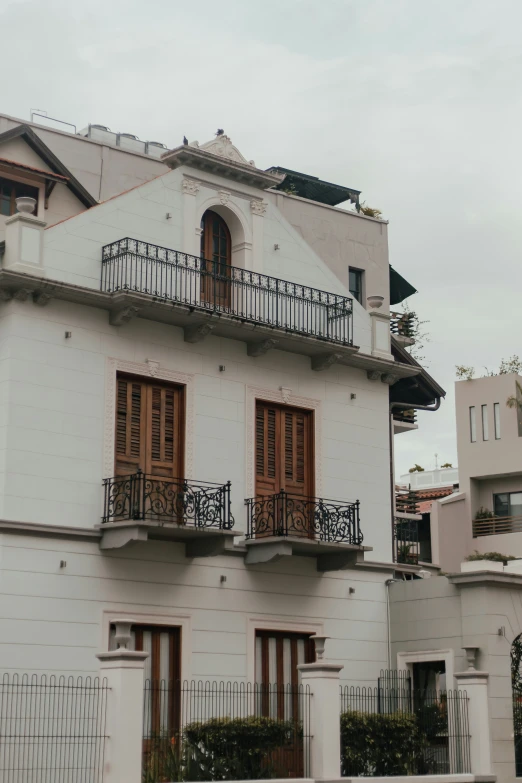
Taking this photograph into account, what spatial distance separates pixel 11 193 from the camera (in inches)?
1131

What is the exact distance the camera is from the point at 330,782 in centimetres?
1981

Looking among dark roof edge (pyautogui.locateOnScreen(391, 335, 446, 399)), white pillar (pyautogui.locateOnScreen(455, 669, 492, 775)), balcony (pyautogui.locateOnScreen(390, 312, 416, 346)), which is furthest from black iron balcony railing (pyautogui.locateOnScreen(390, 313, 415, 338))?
white pillar (pyautogui.locateOnScreen(455, 669, 492, 775))

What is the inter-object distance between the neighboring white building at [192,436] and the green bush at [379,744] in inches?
119

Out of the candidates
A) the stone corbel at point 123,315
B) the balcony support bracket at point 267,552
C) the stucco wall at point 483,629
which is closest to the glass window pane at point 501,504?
the stucco wall at point 483,629

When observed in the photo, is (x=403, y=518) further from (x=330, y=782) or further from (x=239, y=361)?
(x=330, y=782)

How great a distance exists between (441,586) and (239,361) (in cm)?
586

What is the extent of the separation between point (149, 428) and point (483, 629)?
23.8 ft

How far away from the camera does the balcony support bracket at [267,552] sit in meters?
23.4

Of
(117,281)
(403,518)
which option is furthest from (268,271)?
(403,518)

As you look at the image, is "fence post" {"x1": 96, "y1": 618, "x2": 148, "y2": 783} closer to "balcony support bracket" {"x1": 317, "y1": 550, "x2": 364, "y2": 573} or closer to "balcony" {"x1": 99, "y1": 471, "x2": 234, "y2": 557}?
"balcony" {"x1": 99, "y1": 471, "x2": 234, "y2": 557}

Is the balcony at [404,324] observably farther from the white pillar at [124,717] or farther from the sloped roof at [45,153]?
the white pillar at [124,717]

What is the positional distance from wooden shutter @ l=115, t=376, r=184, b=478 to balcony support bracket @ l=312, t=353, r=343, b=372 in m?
3.46

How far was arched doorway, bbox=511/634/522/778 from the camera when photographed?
78.8 feet

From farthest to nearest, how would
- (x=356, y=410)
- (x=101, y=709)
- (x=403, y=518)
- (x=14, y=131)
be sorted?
1. (x=403, y=518)
2. (x=14, y=131)
3. (x=356, y=410)
4. (x=101, y=709)
